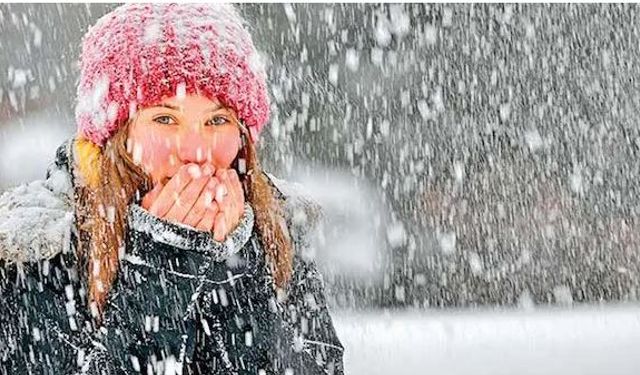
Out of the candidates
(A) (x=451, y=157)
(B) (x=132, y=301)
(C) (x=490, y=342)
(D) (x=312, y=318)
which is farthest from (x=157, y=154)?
(A) (x=451, y=157)

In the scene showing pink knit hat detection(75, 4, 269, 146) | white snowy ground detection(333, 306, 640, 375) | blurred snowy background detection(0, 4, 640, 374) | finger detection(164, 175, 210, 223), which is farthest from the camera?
blurred snowy background detection(0, 4, 640, 374)

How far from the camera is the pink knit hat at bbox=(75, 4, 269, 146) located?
1.08 metres

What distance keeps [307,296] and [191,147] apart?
224 millimetres

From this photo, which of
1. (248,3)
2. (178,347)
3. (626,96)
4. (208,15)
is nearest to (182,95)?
(208,15)

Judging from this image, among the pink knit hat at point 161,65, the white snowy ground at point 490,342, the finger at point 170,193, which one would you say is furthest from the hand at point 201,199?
the white snowy ground at point 490,342

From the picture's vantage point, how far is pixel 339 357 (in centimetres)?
117

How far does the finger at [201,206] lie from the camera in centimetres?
97

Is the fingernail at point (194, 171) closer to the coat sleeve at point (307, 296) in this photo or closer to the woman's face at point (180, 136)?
the woman's face at point (180, 136)

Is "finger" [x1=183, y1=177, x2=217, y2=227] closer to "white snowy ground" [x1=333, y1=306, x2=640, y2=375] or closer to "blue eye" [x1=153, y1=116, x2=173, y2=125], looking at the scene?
"blue eye" [x1=153, y1=116, x2=173, y2=125]

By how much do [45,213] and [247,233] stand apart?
20cm

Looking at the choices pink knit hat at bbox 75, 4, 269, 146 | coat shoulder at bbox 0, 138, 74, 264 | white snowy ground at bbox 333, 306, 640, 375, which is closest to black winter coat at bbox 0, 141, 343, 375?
coat shoulder at bbox 0, 138, 74, 264

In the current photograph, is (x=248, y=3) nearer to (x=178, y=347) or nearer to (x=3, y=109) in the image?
(x=3, y=109)

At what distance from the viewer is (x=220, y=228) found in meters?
0.99

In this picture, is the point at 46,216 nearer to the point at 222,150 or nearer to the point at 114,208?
the point at 114,208
